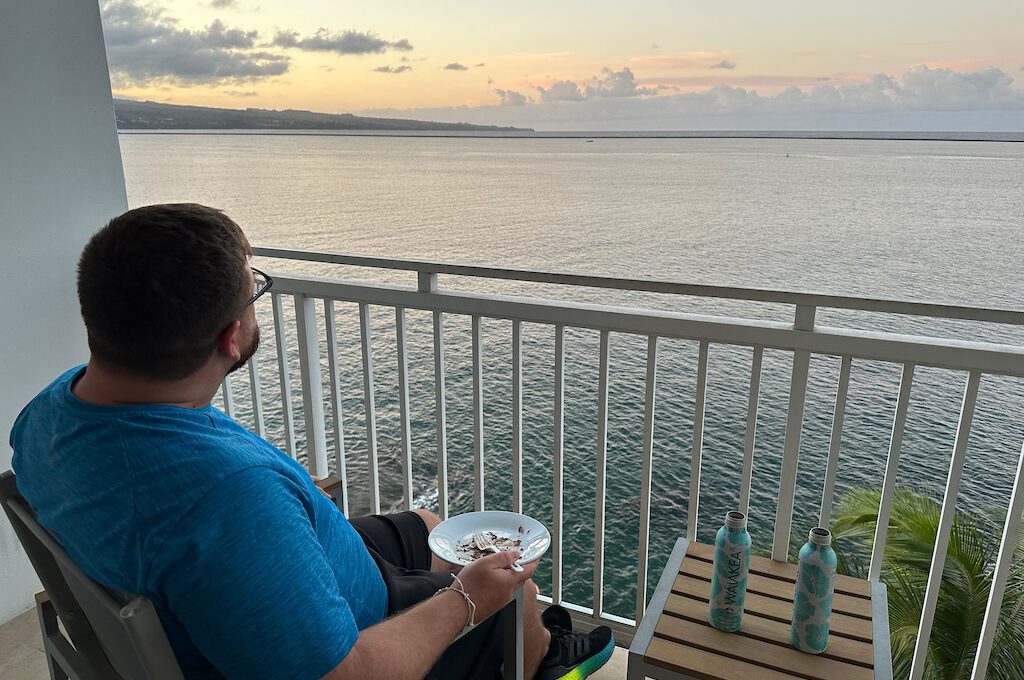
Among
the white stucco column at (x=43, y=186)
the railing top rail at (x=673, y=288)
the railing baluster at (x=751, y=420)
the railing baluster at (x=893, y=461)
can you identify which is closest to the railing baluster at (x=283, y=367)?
the railing top rail at (x=673, y=288)

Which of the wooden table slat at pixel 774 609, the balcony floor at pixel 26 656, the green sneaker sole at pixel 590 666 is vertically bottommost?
the balcony floor at pixel 26 656

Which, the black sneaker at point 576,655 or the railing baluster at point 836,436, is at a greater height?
the railing baluster at point 836,436

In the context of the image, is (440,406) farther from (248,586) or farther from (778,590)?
(248,586)

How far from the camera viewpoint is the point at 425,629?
118 centimetres

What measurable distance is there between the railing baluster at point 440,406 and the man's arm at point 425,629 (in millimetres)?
993

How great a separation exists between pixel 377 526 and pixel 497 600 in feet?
1.71

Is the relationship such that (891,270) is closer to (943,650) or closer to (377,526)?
(943,650)

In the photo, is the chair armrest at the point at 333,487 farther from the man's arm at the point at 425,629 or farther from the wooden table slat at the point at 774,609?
the wooden table slat at the point at 774,609

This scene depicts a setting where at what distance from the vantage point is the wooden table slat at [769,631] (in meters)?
1.55

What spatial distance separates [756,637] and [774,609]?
13 cm

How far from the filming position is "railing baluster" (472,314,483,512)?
221 centimetres

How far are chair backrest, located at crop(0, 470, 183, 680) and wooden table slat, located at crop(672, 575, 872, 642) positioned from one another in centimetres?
126

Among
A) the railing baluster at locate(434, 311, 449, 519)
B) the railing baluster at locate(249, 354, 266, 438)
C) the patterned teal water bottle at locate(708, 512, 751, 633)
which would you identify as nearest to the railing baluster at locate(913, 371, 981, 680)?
the patterned teal water bottle at locate(708, 512, 751, 633)

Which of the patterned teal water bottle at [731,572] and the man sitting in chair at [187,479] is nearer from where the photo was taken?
the man sitting in chair at [187,479]
